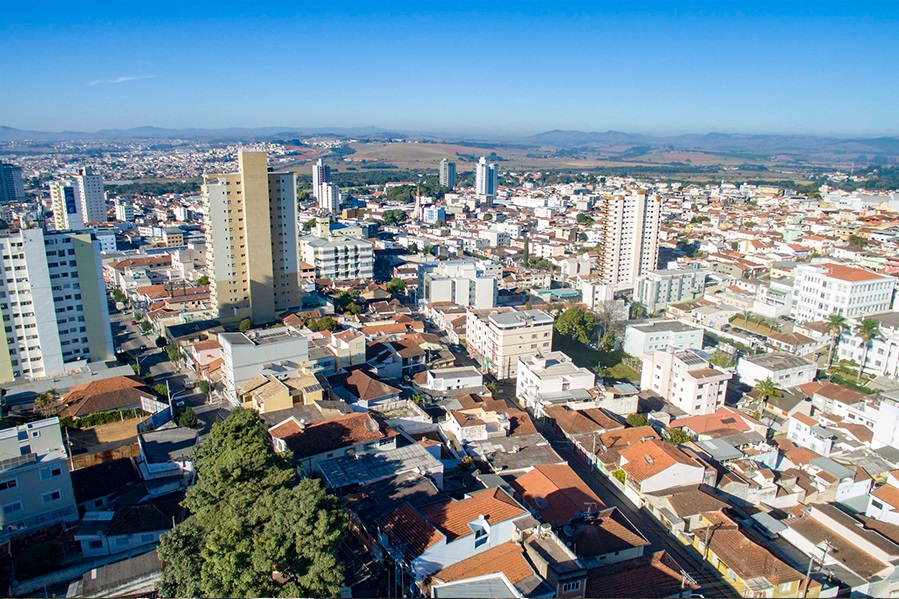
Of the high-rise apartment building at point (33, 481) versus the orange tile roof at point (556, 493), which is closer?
the high-rise apartment building at point (33, 481)

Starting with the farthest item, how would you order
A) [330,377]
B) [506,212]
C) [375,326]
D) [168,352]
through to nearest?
[506,212], [375,326], [168,352], [330,377]

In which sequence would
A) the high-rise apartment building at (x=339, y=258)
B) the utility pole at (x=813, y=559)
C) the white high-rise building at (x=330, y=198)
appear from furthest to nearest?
the white high-rise building at (x=330, y=198) < the high-rise apartment building at (x=339, y=258) < the utility pole at (x=813, y=559)

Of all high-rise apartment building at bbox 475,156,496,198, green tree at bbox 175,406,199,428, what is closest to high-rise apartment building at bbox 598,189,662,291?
green tree at bbox 175,406,199,428

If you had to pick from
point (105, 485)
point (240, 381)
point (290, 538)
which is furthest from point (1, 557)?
point (240, 381)

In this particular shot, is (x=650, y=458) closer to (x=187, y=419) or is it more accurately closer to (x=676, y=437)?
(x=676, y=437)

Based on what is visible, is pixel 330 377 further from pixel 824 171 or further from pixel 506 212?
pixel 824 171

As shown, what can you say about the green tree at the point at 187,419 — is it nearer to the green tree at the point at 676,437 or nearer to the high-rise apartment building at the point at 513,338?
the high-rise apartment building at the point at 513,338

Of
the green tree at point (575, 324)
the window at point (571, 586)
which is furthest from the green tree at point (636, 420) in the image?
the window at point (571, 586)
